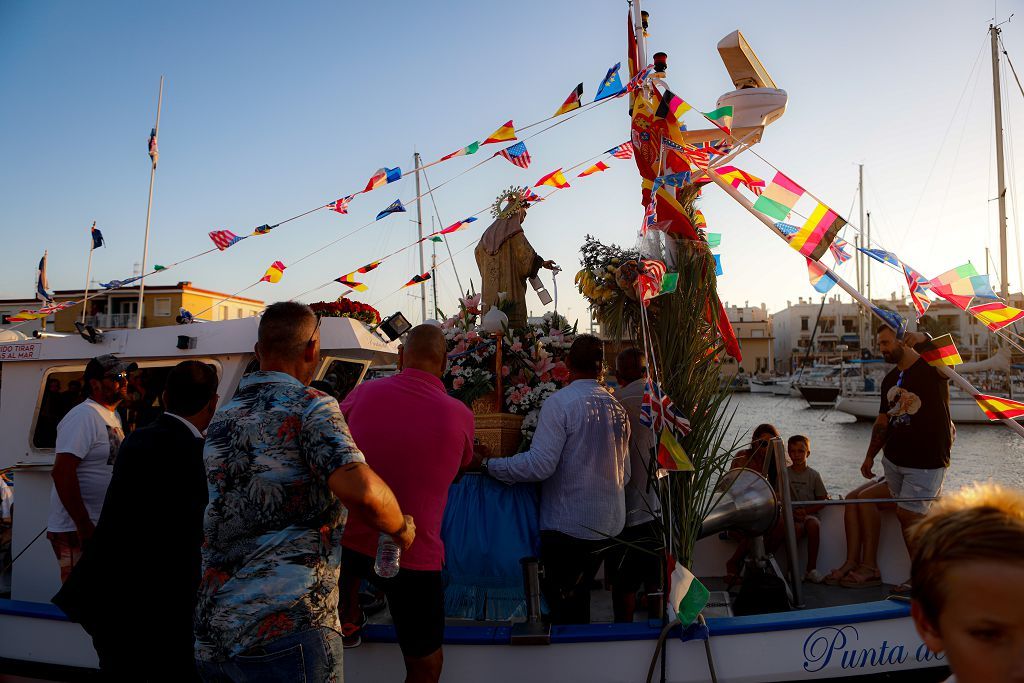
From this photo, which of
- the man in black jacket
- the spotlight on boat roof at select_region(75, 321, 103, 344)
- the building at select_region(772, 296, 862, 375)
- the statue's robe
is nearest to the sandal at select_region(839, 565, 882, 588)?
the statue's robe

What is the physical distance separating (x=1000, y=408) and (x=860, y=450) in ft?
88.4

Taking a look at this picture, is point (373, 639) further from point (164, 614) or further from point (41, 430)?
point (41, 430)

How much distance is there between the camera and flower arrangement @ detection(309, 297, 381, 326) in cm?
558

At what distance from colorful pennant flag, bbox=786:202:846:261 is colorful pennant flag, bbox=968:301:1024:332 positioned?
0.85 m

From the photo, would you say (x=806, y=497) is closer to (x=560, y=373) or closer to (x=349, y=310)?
(x=560, y=373)

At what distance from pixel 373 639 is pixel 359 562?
65 centimetres

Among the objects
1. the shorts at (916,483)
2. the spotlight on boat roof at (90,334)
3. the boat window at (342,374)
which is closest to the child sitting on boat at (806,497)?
the shorts at (916,483)

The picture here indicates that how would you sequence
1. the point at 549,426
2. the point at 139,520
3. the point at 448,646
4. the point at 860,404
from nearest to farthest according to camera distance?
the point at 139,520 < the point at 448,646 < the point at 549,426 < the point at 860,404

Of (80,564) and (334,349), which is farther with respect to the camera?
(334,349)

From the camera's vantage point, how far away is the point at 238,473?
208 cm

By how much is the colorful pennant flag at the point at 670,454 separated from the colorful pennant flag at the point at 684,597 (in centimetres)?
46

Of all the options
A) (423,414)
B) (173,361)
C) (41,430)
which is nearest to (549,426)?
(423,414)

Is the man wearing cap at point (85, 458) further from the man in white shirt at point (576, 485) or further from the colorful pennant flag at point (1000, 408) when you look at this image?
the colorful pennant flag at point (1000, 408)

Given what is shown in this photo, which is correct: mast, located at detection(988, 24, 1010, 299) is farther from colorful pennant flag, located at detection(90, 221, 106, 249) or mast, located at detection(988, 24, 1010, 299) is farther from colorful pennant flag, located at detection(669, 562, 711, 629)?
colorful pennant flag, located at detection(90, 221, 106, 249)
